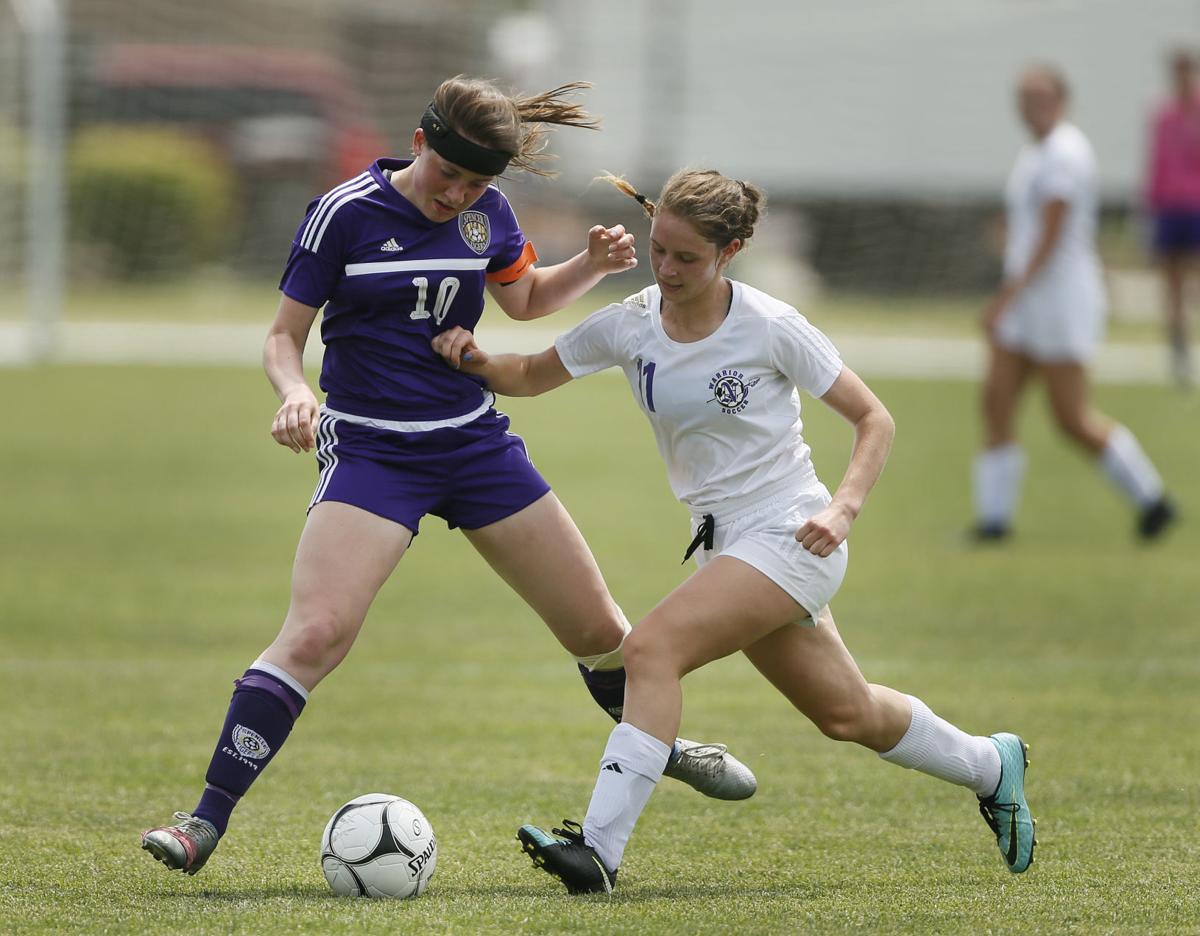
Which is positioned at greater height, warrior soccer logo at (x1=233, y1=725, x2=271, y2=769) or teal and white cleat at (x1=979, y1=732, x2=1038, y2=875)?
warrior soccer logo at (x1=233, y1=725, x2=271, y2=769)

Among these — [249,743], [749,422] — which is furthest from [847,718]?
[249,743]

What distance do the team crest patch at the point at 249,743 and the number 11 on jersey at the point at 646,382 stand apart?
1.27 meters

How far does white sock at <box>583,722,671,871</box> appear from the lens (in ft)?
14.1

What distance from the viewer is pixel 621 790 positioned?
4.29 m

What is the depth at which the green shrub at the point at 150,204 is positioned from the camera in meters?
22.0

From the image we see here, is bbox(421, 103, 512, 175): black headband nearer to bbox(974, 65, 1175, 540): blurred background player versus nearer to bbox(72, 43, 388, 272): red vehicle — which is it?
bbox(974, 65, 1175, 540): blurred background player

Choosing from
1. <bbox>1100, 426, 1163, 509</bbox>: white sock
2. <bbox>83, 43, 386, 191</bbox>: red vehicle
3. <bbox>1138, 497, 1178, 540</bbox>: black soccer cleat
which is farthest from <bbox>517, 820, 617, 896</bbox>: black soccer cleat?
<bbox>83, 43, 386, 191</bbox>: red vehicle

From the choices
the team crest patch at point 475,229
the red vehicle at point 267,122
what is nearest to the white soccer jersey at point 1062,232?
the team crest patch at point 475,229

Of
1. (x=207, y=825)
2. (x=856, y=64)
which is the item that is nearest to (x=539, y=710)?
(x=207, y=825)

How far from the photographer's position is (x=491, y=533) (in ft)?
16.0

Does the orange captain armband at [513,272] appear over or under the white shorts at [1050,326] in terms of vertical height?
over

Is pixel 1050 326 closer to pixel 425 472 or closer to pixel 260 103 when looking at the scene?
pixel 425 472

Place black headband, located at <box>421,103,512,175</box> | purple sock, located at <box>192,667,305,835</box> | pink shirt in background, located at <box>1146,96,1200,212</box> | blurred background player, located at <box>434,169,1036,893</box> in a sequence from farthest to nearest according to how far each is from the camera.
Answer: pink shirt in background, located at <box>1146,96,1200,212</box> < black headband, located at <box>421,103,512,175</box> < purple sock, located at <box>192,667,305,835</box> < blurred background player, located at <box>434,169,1036,893</box>

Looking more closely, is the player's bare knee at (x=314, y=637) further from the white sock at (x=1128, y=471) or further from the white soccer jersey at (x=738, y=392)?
the white sock at (x=1128, y=471)
